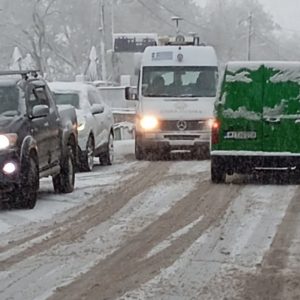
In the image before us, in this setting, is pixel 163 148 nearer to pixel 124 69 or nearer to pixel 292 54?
pixel 124 69

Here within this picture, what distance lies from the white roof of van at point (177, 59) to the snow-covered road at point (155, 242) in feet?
20.7

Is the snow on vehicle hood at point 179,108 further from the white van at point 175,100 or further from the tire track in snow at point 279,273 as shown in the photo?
the tire track in snow at point 279,273

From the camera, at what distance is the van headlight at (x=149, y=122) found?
22.0 metres

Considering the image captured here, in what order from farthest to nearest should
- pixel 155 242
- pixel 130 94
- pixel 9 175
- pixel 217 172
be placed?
pixel 130 94, pixel 217 172, pixel 9 175, pixel 155 242

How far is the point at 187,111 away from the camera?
21.9 meters

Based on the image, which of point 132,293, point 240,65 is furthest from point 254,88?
point 132,293

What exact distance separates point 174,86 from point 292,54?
335 feet

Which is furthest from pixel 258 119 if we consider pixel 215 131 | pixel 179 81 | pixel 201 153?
pixel 179 81

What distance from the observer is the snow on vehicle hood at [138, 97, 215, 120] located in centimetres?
2189

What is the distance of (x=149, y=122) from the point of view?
22.0 meters

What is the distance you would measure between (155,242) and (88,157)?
830 cm

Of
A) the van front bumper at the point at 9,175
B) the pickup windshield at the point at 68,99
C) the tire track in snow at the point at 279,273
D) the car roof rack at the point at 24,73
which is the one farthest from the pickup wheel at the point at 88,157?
the tire track in snow at the point at 279,273

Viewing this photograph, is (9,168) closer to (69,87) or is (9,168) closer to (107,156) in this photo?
(69,87)

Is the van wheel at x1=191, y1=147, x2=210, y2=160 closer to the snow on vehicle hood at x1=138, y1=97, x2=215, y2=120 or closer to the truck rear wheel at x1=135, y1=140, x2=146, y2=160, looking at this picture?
the snow on vehicle hood at x1=138, y1=97, x2=215, y2=120
